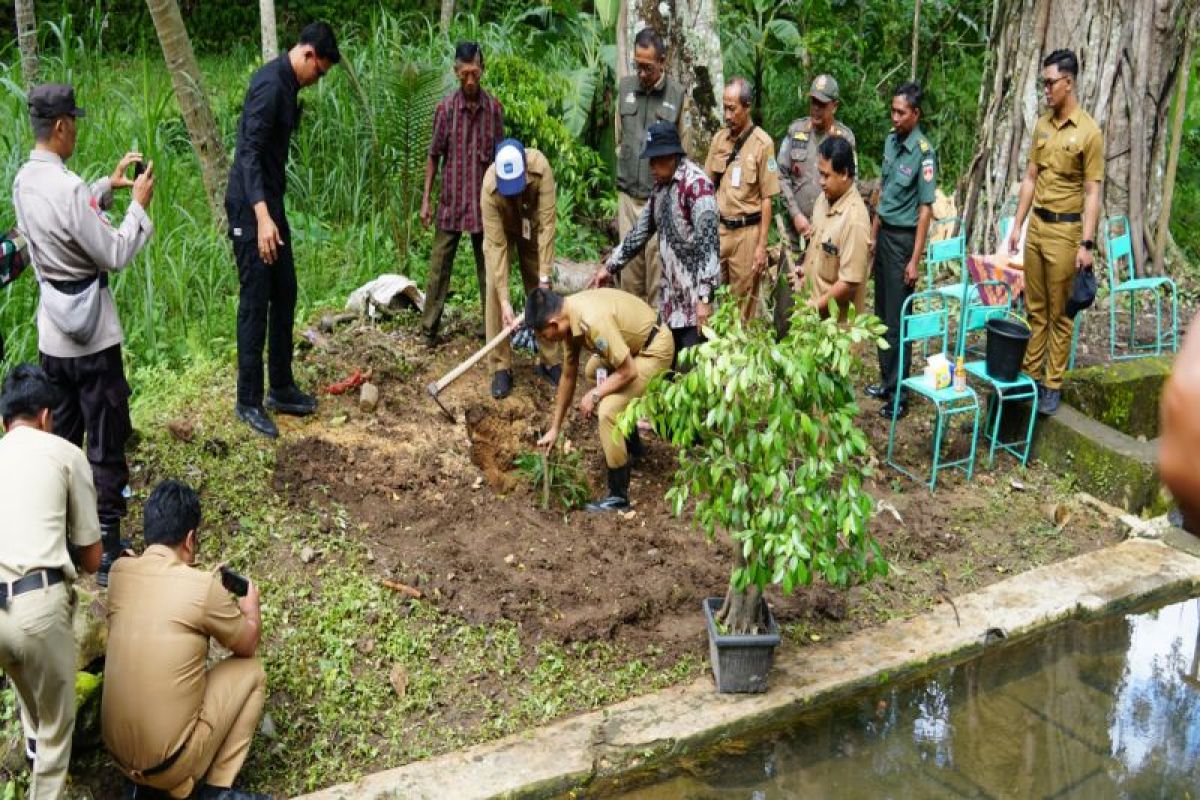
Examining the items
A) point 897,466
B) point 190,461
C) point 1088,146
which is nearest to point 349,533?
point 190,461

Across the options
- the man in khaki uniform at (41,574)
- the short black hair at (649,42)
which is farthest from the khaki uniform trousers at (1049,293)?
the man in khaki uniform at (41,574)

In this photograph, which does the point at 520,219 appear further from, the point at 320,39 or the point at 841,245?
the point at 841,245

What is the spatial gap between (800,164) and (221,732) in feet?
19.0

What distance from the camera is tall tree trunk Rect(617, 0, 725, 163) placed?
8.61 m

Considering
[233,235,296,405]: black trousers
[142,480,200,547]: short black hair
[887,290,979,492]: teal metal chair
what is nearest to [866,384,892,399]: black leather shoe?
[887,290,979,492]: teal metal chair

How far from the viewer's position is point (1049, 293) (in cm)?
743

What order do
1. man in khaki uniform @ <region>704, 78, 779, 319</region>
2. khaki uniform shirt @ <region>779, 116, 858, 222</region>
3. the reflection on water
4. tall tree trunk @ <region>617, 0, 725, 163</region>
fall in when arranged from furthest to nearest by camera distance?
tall tree trunk @ <region>617, 0, 725, 163</region>
khaki uniform shirt @ <region>779, 116, 858, 222</region>
man in khaki uniform @ <region>704, 78, 779, 319</region>
the reflection on water

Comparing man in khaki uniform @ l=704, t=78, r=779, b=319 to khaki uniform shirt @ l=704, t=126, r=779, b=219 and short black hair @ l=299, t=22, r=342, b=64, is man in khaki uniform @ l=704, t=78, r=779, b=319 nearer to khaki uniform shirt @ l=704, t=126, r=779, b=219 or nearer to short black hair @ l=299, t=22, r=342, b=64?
khaki uniform shirt @ l=704, t=126, r=779, b=219

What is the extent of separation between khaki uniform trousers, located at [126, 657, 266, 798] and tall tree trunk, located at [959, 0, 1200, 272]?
286 inches

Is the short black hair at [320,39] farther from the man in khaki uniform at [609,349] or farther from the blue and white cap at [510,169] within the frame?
the man in khaki uniform at [609,349]

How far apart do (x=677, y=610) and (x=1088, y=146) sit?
3669mm

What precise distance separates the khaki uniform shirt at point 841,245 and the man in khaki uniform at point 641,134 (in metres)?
1.02

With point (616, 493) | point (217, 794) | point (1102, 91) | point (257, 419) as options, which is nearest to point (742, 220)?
point (616, 493)

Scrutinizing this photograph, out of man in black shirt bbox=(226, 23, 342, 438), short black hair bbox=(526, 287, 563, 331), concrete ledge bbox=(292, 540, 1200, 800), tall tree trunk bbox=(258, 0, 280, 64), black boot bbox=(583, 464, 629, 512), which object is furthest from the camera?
tall tree trunk bbox=(258, 0, 280, 64)
